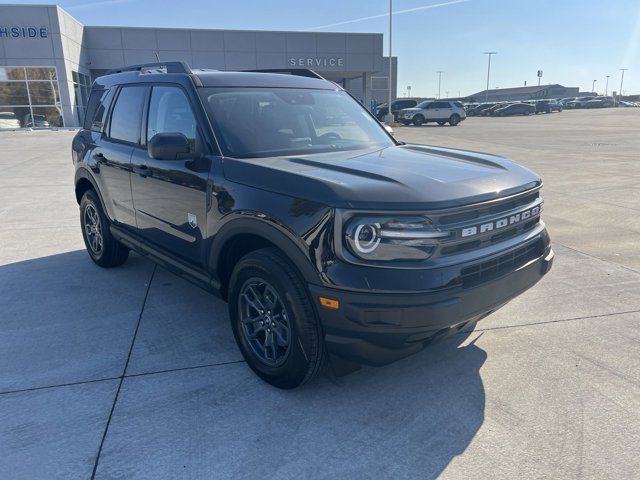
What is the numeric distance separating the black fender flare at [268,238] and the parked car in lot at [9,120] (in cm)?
3299

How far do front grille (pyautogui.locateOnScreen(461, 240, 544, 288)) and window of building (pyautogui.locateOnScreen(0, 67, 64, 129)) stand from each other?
111 feet

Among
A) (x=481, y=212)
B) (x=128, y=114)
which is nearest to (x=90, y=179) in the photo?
(x=128, y=114)

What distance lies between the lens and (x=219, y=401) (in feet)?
10.0

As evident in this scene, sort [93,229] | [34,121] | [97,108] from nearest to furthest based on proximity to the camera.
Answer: [97,108] < [93,229] < [34,121]

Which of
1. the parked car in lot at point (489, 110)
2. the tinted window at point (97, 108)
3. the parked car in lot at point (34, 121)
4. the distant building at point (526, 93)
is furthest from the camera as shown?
the distant building at point (526, 93)

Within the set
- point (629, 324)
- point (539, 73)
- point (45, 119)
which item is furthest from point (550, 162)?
point (539, 73)

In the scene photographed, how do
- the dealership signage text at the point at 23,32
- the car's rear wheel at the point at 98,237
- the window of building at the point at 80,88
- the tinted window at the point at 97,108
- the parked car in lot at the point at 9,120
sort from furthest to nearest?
the window of building at the point at 80,88, the parked car in lot at the point at 9,120, the dealership signage text at the point at 23,32, the car's rear wheel at the point at 98,237, the tinted window at the point at 97,108

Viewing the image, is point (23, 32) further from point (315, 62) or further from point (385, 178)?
point (385, 178)

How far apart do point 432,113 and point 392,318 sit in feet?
120

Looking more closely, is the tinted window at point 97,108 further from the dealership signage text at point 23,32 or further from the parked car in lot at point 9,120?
the dealership signage text at point 23,32

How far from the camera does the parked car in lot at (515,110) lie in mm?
56275

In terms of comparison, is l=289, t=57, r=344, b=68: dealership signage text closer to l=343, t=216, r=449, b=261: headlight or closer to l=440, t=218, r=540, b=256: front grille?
l=440, t=218, r=540, b=256: front grille

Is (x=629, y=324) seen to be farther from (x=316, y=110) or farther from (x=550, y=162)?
(x=550, y=162)

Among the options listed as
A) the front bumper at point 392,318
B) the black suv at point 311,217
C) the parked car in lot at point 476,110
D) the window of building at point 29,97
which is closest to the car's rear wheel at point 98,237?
the black suv at point 311,217
